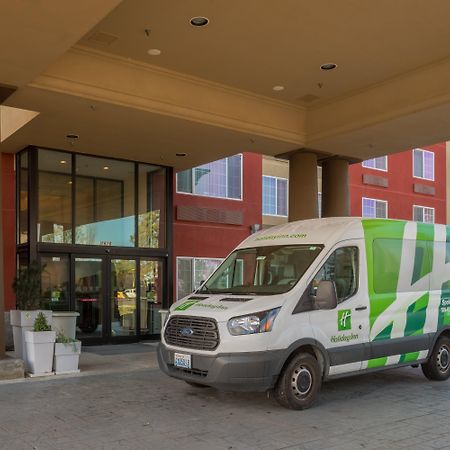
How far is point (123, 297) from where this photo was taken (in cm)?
1391

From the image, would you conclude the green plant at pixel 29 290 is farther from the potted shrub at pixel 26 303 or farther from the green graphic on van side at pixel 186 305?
the green graphic on van side at pixel 186 305

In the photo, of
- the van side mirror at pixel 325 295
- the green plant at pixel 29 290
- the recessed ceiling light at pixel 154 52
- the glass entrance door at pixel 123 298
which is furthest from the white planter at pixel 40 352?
the recessed ceiling light at pixel 154 52

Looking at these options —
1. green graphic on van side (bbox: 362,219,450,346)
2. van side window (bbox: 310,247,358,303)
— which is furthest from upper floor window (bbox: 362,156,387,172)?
van side window (bbox: 310,247,358,303)


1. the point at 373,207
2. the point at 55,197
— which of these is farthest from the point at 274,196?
the point at 55,197

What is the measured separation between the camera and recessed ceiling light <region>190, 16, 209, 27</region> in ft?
26.2

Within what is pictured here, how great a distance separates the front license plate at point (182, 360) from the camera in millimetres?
7134

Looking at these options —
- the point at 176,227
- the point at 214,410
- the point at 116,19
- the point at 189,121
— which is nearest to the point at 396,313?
the point at 214,410

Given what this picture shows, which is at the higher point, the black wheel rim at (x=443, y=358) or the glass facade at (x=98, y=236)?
the glass facade at (x=98, y=236)

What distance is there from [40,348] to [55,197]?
4.82 meters

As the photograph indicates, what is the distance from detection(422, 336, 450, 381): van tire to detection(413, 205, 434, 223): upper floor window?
53.4ft

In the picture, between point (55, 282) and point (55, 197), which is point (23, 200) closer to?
point (55, 197)

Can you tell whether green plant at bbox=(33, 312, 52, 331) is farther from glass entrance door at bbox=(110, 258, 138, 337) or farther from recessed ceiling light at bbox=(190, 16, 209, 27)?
recessed ceiling light at bbox=(190, 16, 209, 27)

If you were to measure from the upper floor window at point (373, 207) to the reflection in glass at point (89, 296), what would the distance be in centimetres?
1261

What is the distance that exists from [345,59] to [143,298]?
305 inches
